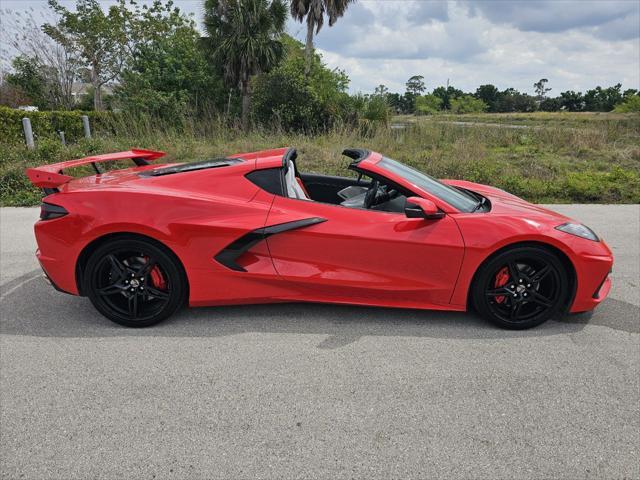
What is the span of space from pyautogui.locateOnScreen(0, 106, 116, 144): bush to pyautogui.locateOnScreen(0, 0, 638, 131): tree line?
130cm

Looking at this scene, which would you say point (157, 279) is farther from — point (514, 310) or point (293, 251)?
point (514, 310)

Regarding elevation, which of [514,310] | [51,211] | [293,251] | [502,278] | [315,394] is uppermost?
[51,211]

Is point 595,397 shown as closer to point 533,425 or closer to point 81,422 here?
point 533,425

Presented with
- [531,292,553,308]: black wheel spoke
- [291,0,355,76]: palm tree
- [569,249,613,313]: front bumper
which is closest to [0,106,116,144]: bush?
[531,292,553,308]: black wheel spoke

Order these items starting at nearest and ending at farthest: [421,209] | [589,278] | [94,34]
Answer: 1. [421,209]
2. [589,278]
3. [94,34]

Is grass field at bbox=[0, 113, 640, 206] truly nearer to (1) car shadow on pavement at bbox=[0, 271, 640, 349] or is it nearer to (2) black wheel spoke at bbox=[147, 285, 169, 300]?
(1) car shadow on pavement at bbox=[0, 271, 640, 349]

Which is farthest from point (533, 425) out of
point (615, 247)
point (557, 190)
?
point (557, 190)

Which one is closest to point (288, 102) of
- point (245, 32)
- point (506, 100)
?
point (245, 32)

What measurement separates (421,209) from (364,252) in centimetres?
47

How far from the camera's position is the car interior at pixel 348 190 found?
327 centimetres

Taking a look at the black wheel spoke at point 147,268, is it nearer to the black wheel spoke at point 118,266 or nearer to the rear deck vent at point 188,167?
the black wheel spoke at point 118,266

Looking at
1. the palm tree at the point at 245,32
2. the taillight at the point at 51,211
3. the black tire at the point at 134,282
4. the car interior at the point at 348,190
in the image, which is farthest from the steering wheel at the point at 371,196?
the palm tree at the point at 245,32

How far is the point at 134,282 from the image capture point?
3.08 metres

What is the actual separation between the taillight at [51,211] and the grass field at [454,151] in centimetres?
506
